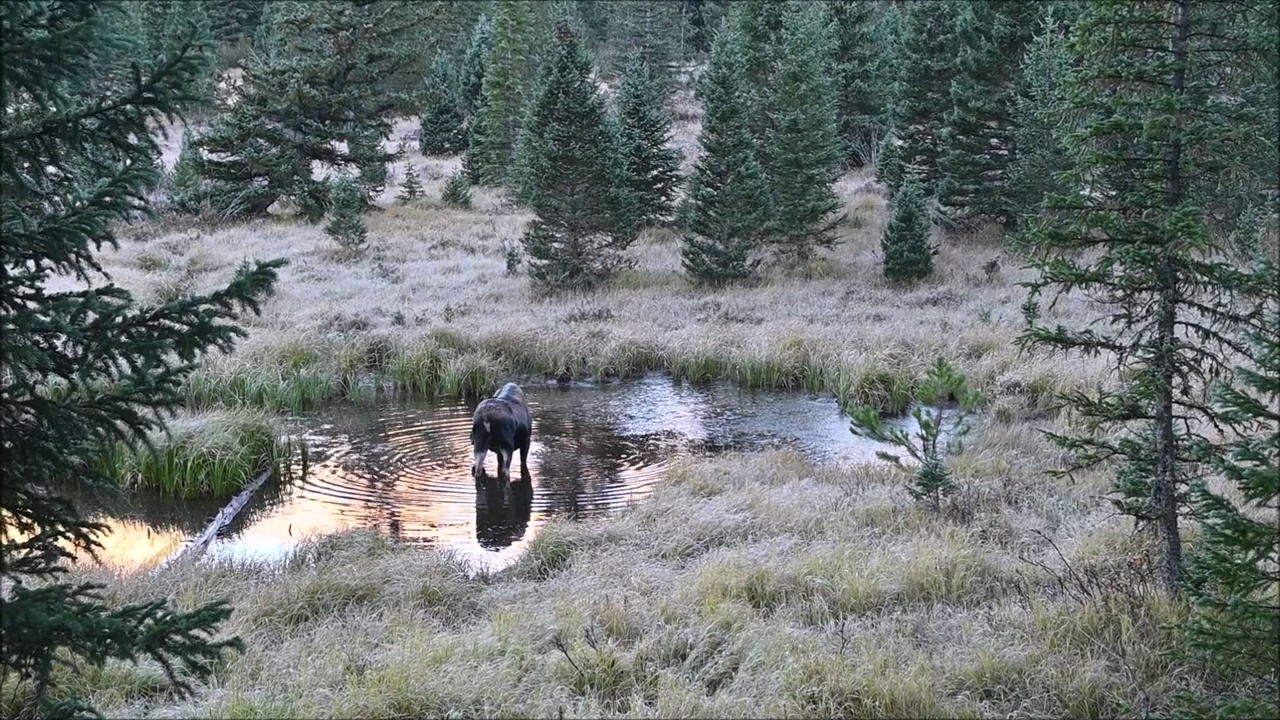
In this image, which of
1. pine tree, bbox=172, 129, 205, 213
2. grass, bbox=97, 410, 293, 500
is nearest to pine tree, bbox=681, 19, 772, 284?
grass, bbox=97, 410, 293, 500

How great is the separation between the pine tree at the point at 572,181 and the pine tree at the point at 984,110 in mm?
8245

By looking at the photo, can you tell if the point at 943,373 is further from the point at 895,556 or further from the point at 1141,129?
the point at 1141,129

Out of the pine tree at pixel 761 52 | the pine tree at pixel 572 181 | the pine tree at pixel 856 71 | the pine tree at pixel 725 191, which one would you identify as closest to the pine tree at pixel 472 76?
the pine tree at pixel 761 52

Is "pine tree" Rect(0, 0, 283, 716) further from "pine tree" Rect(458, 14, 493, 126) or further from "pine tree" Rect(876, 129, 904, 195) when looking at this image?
"pine tree" Rect(458, 14, 493, 126)

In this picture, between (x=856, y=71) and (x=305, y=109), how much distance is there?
17557 mm

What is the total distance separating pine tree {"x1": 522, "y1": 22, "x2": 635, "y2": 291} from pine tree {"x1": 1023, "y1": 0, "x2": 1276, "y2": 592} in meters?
14.9

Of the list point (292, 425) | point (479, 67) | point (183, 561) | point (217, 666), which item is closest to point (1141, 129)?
point (217, 666)

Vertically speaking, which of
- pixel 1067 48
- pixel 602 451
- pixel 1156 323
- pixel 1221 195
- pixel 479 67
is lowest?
pixel 602 451

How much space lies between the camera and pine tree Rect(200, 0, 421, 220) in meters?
29.7

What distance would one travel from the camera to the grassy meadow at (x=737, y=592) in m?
5.09

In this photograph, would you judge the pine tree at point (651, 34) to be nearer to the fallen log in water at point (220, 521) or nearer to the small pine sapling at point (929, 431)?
the fallen log in water at point (220, 521)

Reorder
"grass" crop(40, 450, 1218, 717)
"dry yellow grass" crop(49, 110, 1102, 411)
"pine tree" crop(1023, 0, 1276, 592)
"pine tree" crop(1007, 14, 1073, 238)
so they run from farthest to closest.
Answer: "pine tree" crop(1007, 14, 1073, 238), "dry yellow grass" crop(49, 110, 1102, 411), "pine tree" crop(1023, 0, 1276, 592), "grass" crop(40, 450, 1218, 717)

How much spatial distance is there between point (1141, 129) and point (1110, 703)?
290 centimetres

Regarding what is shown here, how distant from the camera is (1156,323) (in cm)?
597
